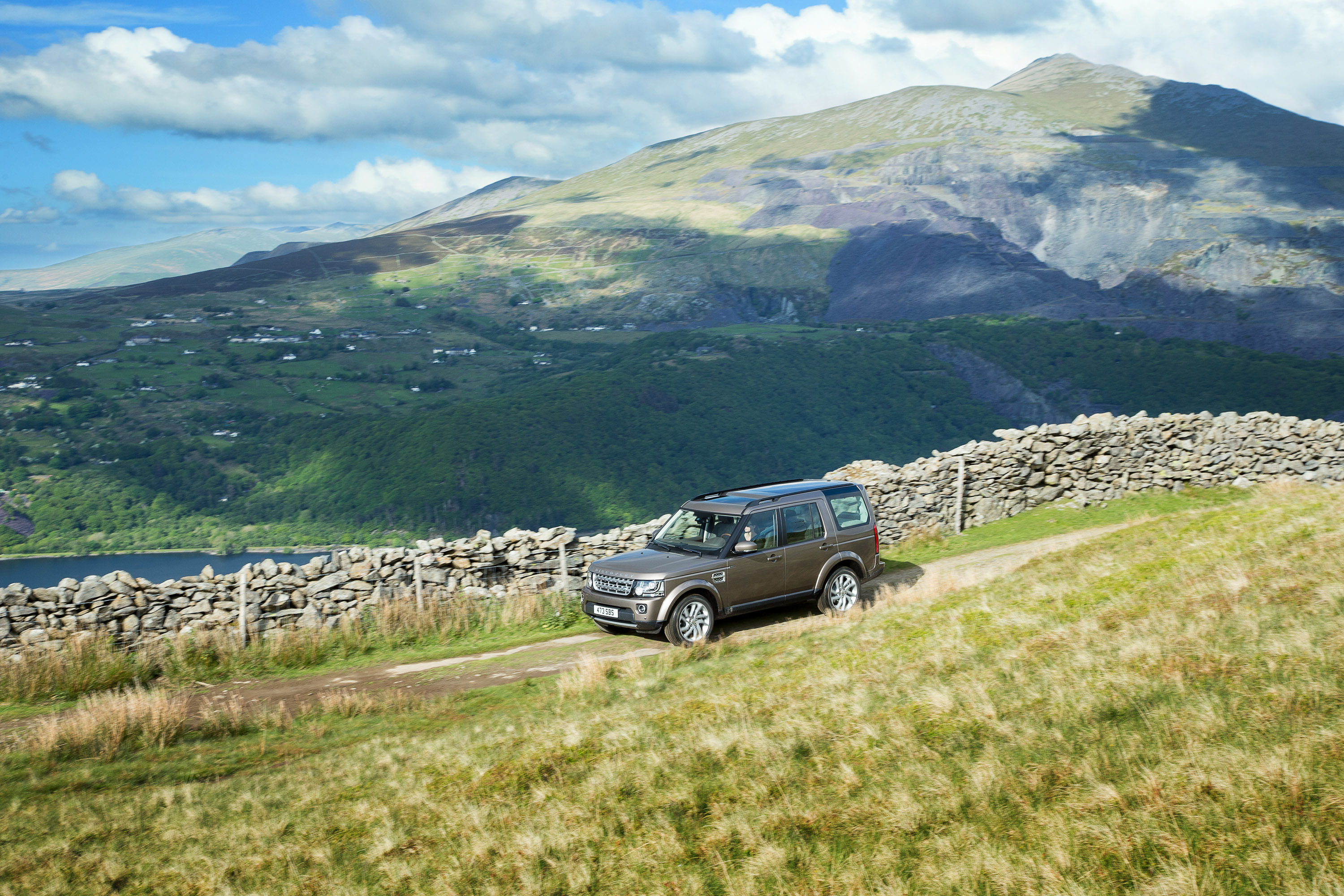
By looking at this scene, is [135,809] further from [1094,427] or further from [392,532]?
[392,532]

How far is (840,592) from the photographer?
13789mm

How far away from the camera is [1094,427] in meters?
21.3

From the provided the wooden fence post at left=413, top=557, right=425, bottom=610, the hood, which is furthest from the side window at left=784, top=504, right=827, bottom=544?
the wooden fence post at left=413, top=557, right=425, bottom=610

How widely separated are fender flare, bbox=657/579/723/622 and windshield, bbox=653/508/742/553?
1.95 feet

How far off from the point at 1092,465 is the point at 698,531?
40.2 ft

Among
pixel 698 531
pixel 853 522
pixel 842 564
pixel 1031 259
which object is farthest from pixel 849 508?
pixel 1031 259

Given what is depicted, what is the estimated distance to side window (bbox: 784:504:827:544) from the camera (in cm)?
1338

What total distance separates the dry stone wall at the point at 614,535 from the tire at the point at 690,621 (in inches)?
168

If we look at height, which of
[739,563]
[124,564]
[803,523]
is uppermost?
[803,523]

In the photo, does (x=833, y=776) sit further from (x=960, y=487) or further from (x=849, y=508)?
(x=960, y=487)

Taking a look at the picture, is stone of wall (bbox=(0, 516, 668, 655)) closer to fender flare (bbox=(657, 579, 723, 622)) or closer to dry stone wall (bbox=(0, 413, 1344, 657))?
dry stone wall (bbox=(0, 413, 1344, 657))

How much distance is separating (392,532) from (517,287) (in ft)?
324

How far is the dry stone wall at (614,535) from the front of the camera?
1450cm

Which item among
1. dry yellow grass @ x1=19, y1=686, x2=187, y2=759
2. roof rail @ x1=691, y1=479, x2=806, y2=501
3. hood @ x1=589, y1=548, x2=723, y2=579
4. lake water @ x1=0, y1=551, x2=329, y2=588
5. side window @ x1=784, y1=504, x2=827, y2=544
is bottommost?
lake water @ x1=0, y1=551, x2=329, y2=588
